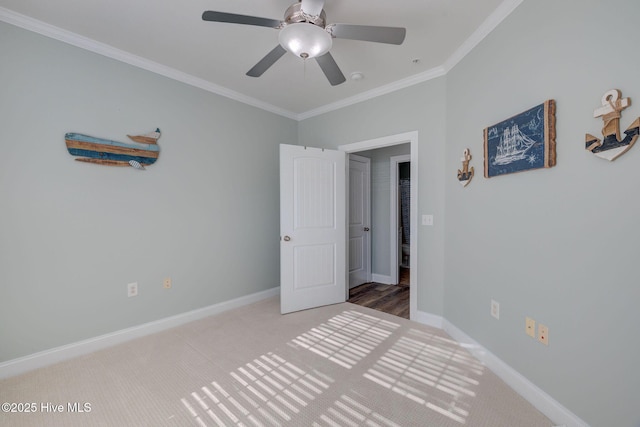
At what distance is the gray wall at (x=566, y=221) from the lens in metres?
1.17

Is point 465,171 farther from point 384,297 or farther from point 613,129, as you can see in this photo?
point 384,297

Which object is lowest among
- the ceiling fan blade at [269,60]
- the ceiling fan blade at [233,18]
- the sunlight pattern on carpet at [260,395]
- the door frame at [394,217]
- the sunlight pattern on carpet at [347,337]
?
the sunlight pattern on carpet at [260,395]

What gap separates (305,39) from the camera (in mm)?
1610

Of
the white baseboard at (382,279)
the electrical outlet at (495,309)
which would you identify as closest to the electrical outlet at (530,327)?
the electrical outlet at (495,309)

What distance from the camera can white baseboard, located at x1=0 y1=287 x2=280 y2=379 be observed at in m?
1.96

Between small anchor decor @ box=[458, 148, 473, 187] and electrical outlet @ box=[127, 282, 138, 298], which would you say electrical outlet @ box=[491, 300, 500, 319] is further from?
electrical outlet @ box=[127, 282, 138, 298]

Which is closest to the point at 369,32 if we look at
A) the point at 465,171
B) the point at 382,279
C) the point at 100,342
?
the point at 465,171

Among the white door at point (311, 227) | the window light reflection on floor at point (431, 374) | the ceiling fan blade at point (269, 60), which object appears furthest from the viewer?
the white door at point (311, 227)

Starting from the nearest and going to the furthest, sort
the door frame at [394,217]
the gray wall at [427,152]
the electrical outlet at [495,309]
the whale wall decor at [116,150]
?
the electrical outlet at [495,309], the whale wall decor at [116,150], the gray wall at [427,152], the door frame at [394,217]

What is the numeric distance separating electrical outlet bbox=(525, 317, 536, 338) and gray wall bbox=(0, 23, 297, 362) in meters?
2.84

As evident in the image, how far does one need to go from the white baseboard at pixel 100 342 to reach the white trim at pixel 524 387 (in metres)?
2.52

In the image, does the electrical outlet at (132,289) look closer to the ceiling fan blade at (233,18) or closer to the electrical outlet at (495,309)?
the ceiling fan blade at (233,18)

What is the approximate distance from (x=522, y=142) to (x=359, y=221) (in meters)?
2.70

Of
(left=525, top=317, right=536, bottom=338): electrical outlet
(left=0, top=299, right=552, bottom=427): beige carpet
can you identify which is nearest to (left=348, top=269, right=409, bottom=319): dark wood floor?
(left=0, top=299, right=552, bottom=427): beige carpet
